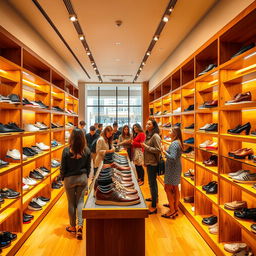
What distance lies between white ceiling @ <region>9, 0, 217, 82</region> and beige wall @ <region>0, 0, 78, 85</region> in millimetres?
114

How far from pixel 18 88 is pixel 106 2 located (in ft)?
5.78

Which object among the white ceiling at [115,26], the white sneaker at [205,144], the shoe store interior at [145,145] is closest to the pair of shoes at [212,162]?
the shoe store interior at [145,145]

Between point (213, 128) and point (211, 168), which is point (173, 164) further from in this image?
point (213, 128)

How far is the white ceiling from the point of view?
125 inches

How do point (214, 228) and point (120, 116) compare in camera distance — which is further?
point (120, 116)

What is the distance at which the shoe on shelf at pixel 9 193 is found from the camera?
290 centimetres

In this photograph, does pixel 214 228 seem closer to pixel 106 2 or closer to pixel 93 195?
pixel 93 195

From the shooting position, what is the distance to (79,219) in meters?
3.22

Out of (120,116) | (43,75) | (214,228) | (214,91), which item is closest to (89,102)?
Answer: (120,116)

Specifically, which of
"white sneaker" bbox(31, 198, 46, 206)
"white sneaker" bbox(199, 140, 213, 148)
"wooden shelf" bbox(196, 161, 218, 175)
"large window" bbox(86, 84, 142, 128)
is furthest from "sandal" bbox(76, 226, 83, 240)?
"large window" bbox(86, 84, 142, 128)

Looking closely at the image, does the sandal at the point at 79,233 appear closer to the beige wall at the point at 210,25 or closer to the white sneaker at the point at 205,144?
the white sneaker at the point at 205,144

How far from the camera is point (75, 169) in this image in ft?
10.2

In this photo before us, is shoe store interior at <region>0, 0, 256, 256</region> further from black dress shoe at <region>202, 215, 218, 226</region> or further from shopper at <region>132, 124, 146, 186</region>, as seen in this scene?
shopper at <region>132, 124, 146, 186</region>

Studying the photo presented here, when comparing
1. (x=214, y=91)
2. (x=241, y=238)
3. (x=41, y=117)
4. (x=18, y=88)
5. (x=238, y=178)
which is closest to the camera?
(x=238, y=178)
